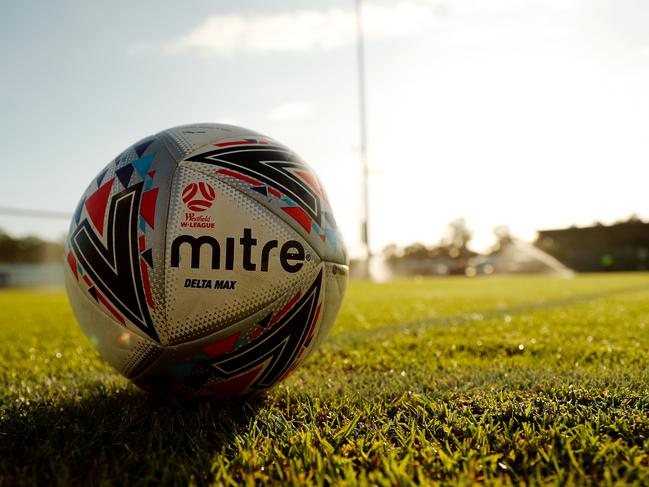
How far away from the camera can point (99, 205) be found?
2.26m

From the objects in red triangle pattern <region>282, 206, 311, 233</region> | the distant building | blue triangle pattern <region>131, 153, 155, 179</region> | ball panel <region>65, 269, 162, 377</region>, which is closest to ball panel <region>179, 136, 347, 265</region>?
red triangle pattern <region>282, 206, 311, 233</region>

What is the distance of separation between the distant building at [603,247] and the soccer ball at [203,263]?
55.7m

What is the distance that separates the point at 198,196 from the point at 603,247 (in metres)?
62.8

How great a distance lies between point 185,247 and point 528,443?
145 cm

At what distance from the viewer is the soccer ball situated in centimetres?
207

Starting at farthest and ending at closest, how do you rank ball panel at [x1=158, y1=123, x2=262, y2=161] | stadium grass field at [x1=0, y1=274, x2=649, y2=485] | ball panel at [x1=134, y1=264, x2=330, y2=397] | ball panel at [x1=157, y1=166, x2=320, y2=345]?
ball panel at [x1=158, y1=123, x2=262, y2=161]
ball panel at [x1=134, y1=264, x2=330, y2=397]
ball panel at [x1=157, y1=166, x2=320, y2=345]
stadium grass field at [x1=0, y1=274, x2=649, y2=485]

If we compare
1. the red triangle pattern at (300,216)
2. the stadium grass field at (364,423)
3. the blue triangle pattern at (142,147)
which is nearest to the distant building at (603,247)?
the stadium grass field at (364,423)

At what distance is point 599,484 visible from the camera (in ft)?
4.80

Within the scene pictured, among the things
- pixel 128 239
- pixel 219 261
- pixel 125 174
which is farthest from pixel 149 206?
pixel 219 261

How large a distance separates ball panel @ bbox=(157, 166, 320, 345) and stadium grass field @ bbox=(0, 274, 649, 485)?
0.45m

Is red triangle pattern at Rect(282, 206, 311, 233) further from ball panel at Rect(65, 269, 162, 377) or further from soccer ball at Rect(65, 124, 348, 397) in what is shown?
ball panel at Rect(65, 269, 162, 377)

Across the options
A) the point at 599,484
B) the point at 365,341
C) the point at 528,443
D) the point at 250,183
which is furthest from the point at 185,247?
the point at 365,341

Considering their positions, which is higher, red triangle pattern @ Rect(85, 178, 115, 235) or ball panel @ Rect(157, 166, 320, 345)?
red triangle pattern @ Rect(85, 178, 115, 235)

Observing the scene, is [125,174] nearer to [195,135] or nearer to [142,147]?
[142,147]
